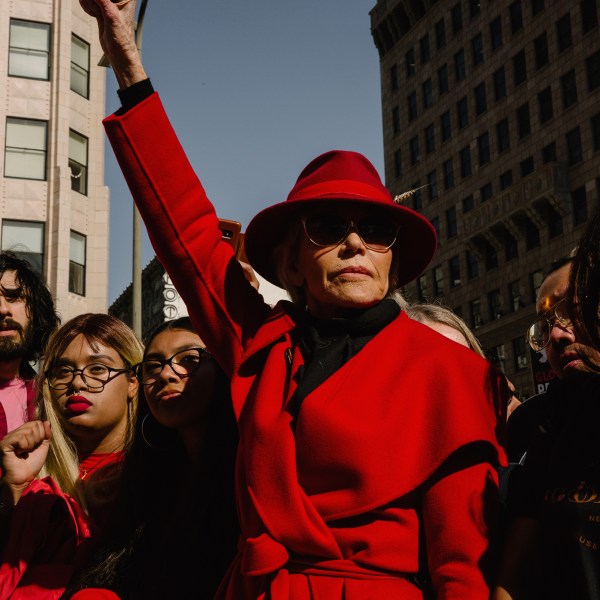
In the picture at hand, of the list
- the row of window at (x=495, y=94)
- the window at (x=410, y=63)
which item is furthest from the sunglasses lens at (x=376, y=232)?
the window at (x=410, y=63)

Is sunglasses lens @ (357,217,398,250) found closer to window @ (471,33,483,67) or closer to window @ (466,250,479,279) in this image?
window @ (466,250,479,279)

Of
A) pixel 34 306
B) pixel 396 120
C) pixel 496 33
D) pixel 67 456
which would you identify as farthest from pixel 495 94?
pixel 67 456

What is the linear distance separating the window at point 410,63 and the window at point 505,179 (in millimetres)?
11842

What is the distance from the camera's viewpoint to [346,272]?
10.5 ft

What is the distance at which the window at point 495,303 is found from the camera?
48188mm

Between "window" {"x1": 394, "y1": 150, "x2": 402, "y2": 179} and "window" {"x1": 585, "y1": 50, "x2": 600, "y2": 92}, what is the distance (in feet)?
52.0

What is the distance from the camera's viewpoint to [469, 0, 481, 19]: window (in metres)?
52.4

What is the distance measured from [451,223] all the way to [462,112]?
5956 mm

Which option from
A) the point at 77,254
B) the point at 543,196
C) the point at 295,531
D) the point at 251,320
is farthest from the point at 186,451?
the point at 543,196

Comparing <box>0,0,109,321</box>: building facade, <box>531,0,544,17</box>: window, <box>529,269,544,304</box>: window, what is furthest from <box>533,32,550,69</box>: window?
<box>0,0,109,321</box>: building facade

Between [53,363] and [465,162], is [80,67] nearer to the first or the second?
[53,363]

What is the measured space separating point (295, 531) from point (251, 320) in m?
0.84

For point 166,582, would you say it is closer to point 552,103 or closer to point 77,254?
point 77,254

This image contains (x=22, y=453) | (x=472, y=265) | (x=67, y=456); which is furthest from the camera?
(x=472, y=265)
